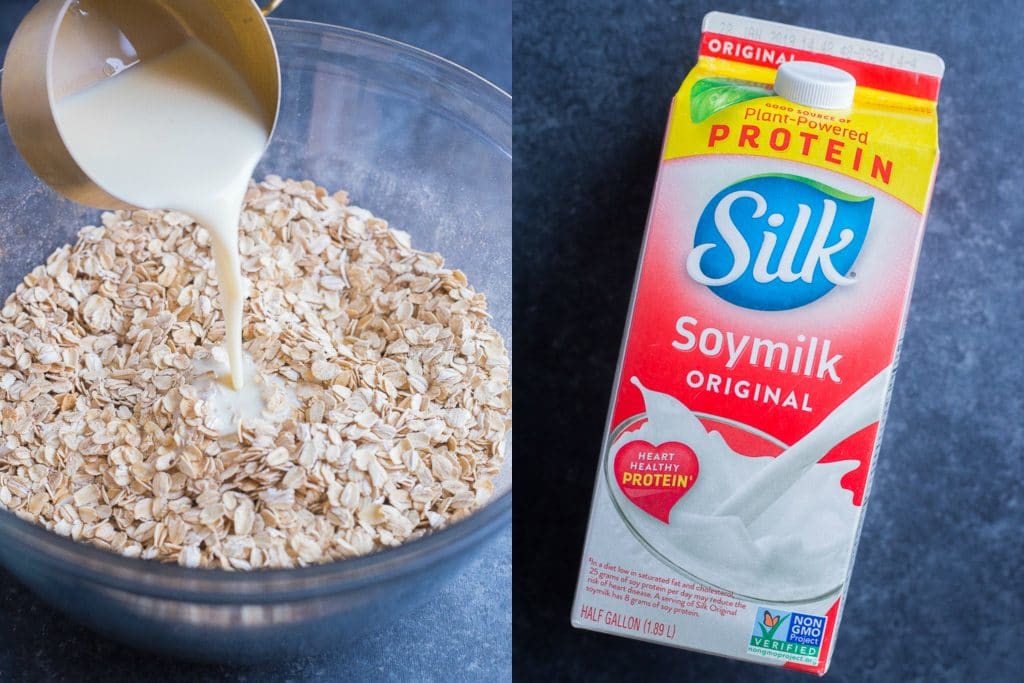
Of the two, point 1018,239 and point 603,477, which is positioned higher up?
point 1018,239

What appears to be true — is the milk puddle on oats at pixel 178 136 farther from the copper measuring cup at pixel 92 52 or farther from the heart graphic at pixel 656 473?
the heart graphic at pixel 656 473

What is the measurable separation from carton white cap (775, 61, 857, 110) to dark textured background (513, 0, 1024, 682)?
193mm

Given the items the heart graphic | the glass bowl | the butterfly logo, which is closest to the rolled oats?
the glass bowl

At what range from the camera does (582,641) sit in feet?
3.45

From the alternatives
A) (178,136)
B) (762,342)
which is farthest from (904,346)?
(178,136)

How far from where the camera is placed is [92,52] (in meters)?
0.79

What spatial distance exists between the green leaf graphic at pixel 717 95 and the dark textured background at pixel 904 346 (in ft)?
0.53

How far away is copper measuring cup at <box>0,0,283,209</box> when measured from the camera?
27.4 inches

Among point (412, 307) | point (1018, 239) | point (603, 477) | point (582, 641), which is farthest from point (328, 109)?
point (1018, 239)

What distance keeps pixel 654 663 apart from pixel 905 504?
301mm

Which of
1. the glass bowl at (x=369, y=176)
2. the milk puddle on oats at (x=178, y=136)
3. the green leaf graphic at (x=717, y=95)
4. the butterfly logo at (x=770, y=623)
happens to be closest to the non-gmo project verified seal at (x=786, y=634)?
the butterfly logo at (x=770, y=623)

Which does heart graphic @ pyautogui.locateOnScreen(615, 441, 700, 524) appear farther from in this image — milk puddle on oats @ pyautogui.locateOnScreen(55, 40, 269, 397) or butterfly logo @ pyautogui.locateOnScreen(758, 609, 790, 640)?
milk puddle on oats @ pyautogui.locateOnScreen(55, 40, 269, 397)

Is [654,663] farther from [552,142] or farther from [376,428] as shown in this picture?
[552,142]

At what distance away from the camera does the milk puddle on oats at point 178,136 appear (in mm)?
776
